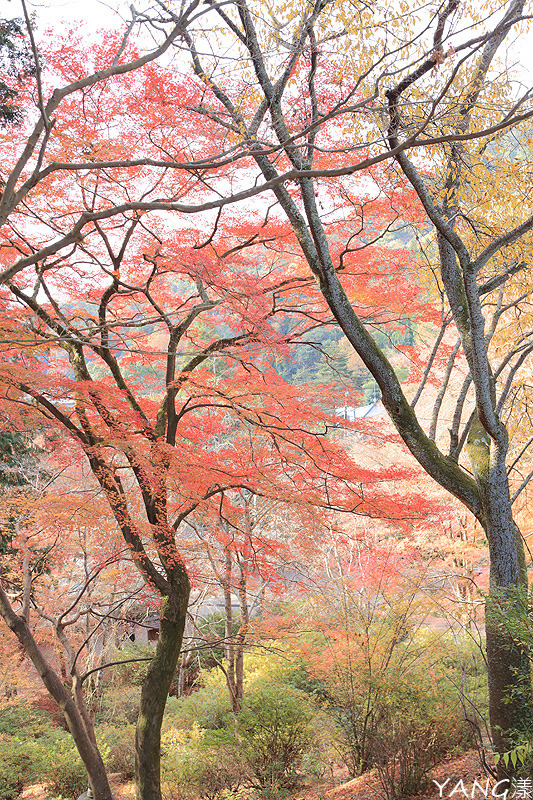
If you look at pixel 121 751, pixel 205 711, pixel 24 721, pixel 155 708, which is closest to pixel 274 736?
pixel 155 708

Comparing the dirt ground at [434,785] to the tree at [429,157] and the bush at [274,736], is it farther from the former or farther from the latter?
the tree at [429,157]

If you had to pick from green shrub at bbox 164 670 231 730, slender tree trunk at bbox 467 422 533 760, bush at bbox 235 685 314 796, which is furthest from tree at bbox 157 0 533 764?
green shrub at bbox 164 670 231 730

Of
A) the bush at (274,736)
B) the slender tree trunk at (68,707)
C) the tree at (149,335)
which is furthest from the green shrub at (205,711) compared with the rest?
the tree at (149,335)

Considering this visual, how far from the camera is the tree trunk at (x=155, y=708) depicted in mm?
4812

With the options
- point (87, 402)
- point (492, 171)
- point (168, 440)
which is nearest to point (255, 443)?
point (168, 440)

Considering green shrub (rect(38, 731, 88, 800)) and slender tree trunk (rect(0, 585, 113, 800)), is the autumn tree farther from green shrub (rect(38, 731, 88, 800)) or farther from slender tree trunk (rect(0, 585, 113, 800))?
green shrub (rect(38, 731, 88, 800))

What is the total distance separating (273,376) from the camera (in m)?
5.82

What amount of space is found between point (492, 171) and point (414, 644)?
5.46 m

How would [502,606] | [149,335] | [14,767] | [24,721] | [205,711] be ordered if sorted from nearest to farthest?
[502,606]
[149,335]
[14,767]
[205,711]
[24,721]

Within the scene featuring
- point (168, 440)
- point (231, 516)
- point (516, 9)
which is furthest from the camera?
point (231, 516)

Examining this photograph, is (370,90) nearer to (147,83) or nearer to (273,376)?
(147,83)

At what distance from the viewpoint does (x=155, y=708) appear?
4859mm

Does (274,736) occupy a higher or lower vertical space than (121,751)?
higher

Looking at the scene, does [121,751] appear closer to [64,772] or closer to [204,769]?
[64,772]
